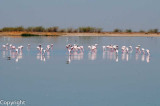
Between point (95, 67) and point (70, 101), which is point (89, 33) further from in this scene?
point (70, 101)

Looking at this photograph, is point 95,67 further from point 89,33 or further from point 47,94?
point 89,33

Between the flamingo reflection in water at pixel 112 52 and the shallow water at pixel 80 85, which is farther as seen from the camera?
the flamingo reflection in water at pixel 112 52

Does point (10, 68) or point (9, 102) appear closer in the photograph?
point (9, 102)

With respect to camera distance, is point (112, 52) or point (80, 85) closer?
point (80, 85)

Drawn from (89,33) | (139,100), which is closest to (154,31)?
(89,33)

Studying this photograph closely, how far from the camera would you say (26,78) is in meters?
8.60

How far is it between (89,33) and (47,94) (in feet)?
168

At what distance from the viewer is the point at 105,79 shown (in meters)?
8.59

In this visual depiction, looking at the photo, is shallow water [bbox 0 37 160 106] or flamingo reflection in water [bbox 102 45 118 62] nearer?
shallow water [bbox 0 37 160 106]

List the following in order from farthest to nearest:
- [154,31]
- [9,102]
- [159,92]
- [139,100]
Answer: [154,31]
[159,92]
[139,100]
[9,102]

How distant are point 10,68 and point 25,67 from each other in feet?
1.77

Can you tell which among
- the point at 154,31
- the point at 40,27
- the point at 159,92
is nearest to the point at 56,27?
the point at 40,27

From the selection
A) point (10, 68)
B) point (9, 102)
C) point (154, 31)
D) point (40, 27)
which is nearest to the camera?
point (9, 102)

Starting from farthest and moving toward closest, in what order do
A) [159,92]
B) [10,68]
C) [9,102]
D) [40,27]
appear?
[40,27] → [10,68] → [159,92] → [9,102]
